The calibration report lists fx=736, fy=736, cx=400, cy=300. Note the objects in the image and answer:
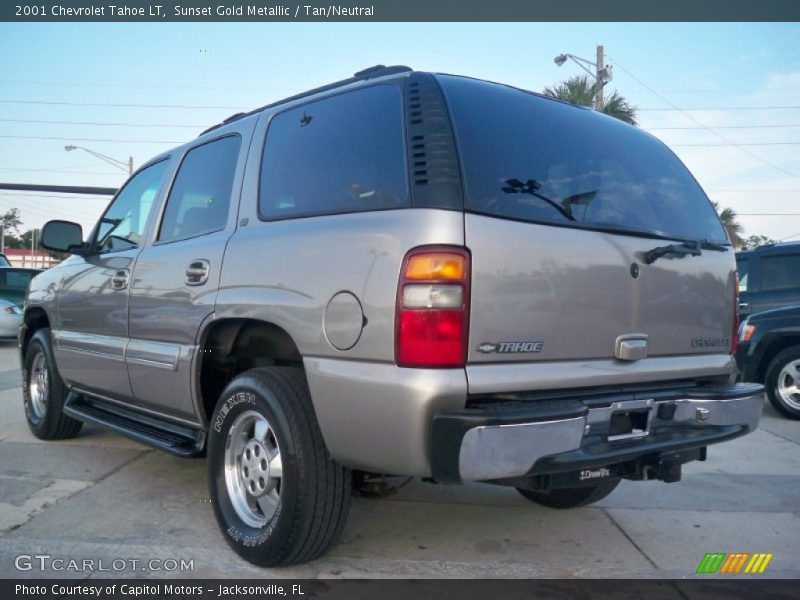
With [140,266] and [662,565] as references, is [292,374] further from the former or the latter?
[662,565]

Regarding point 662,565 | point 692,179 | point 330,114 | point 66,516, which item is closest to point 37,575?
point 66,516

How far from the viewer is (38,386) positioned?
5664 mm

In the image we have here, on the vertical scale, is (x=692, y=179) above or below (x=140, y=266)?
above

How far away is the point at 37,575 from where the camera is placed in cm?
311

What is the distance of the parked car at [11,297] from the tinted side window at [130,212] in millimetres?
8937

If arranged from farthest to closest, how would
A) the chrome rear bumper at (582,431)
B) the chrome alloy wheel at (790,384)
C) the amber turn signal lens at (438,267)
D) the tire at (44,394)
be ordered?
the chrome alloy wheel at (790,384)
the tire at (44,394)
the amber turn signal lens at (438,267)
the chrome rear bumper at (582,431)

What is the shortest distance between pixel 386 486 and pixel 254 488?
0.59 m

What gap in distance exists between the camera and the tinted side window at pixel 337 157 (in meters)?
2.89

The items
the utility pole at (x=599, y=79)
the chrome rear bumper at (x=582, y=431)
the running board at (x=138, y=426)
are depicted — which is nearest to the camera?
the chrome rear bumper at (x=582, y=431)

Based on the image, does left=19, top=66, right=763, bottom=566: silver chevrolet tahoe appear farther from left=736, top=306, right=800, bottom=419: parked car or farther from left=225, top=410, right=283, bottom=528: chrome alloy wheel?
left=736, top=306, right=800, bottom=419: parked car

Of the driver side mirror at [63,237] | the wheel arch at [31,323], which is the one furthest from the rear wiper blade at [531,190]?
the wheel arch at [31,323]

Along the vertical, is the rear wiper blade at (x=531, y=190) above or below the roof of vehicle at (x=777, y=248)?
above

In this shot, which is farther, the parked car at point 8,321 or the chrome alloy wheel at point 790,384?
Result: the parked car at point 8,321
